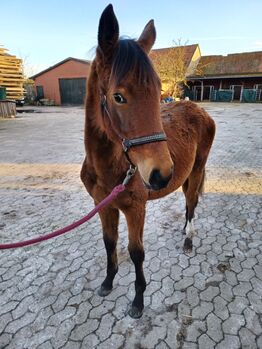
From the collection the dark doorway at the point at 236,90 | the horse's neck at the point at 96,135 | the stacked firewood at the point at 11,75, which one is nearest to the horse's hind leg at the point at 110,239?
the horse's neck at the point at 96,135

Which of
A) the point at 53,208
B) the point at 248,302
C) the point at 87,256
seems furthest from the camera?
the point at 53,208

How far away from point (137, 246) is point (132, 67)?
4.88ft

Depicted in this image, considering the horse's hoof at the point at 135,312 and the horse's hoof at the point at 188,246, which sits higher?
the horse's hoof at the point at 188,246

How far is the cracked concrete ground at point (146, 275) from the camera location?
2.05m

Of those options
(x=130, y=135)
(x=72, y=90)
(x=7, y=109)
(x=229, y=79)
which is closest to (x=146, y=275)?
(x=130, y=135)

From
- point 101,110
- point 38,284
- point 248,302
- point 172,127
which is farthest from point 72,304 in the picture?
point 172,127

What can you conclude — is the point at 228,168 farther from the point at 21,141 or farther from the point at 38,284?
the point at 21,141

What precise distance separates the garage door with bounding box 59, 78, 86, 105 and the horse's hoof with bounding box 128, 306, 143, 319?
32100 millimetres

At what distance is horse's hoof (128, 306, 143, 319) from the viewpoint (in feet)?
7.21

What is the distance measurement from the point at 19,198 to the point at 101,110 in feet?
12.5

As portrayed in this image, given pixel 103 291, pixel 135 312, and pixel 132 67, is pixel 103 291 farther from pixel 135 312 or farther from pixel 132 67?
pixel 132 67

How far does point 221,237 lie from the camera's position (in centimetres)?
337

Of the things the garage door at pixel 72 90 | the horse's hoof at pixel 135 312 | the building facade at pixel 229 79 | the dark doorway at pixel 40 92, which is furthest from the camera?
the dark doorway at pixel 40 92

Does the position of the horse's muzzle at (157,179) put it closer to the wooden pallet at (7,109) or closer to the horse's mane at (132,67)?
the horse's mane at (132,67)
